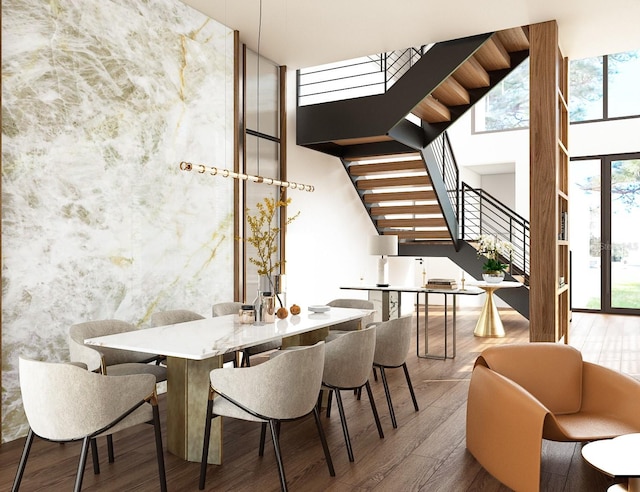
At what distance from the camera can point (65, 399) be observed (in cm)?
246

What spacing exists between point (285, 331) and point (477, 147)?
8580 mm

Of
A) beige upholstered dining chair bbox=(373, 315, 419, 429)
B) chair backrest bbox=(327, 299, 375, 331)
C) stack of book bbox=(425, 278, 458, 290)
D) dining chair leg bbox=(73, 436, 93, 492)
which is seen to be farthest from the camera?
stack of book bbox=(425, 278, 458, 290)

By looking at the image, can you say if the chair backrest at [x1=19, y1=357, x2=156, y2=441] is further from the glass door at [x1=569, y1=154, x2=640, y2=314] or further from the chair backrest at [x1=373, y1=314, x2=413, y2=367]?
the glass door at [x1=569, y1=154, x2=640, y2=314]

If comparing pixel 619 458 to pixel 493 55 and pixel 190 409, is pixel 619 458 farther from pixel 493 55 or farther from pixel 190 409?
pixel 493 55

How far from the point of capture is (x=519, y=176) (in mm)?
10586

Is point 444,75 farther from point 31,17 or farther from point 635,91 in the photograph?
point 635,91

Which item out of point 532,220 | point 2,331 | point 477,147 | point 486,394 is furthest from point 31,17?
point 477,147

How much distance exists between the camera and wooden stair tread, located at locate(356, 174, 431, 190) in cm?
778

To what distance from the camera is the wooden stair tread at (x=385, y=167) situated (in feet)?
24.9

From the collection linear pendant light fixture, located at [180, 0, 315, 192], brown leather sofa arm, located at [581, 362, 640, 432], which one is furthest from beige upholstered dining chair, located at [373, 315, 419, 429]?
linear pendant light fixture, located at [180, 0, 315, 192]

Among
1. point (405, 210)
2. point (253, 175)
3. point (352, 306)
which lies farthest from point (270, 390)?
point (405, 210)

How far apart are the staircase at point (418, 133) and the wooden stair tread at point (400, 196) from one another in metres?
0.01

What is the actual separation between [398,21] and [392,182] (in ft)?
9.57

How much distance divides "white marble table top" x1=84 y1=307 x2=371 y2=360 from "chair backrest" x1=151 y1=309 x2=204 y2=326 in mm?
346
